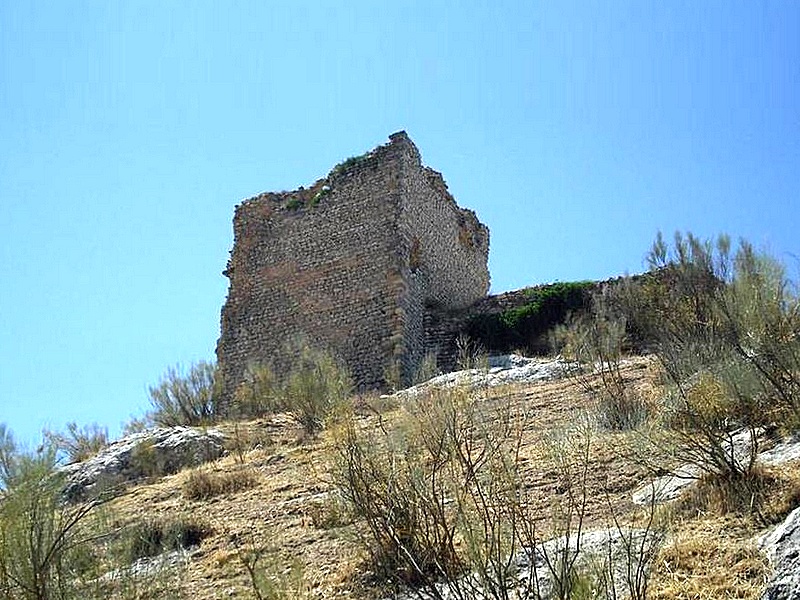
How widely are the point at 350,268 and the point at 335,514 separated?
10116mm

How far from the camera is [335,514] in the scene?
5.59 metres

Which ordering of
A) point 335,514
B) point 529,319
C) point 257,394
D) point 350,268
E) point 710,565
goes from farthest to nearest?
Result: 1. point 350,268
2. point 529,319
3. point 257,394
4. point 335,514
5. point 710,565

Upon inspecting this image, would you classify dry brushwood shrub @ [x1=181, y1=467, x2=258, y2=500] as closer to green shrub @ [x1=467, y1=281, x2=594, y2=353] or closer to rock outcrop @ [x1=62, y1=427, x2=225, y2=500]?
rock outcrop @ [x1=62, y1=427, x2=225, y2=500]

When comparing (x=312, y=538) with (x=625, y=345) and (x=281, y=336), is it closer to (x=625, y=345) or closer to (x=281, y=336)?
(x=625, y=345)

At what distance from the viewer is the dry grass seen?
4062 mm

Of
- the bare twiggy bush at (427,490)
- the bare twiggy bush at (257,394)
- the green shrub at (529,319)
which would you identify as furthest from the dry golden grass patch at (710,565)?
the green shrub at (529,319)

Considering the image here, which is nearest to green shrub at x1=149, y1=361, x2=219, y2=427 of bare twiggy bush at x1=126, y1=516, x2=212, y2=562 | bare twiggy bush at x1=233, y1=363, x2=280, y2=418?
bare twiggy bush at x1=233, y1=363, x2=280, y2=418

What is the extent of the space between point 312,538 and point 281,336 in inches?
410

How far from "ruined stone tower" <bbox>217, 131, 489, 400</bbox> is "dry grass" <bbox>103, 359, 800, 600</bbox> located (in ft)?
17.7

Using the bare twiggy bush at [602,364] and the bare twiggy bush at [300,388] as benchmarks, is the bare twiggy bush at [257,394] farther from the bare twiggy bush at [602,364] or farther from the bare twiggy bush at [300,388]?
the bare twiggy bush at [602,364]

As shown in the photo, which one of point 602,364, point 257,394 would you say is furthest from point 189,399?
point 602,364

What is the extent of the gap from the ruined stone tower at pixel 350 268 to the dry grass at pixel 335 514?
5.39 m

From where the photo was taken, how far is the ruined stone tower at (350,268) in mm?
14930

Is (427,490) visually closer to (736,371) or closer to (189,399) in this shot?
(736,371)
